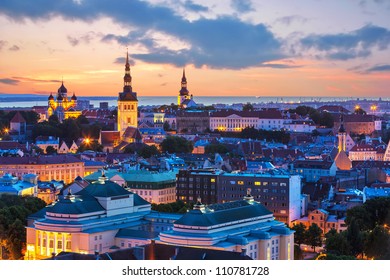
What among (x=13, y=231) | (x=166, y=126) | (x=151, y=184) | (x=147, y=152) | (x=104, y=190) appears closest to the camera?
(x=13, y=231)

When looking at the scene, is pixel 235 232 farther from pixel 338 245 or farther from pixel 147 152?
pixel 147 152

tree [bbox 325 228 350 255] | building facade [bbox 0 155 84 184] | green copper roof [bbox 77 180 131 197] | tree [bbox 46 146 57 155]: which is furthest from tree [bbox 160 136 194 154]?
tree [bbox 325 228 350 255]

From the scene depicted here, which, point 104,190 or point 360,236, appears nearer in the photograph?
point 360,236

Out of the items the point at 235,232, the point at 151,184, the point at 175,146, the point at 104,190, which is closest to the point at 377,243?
the point at 235,232

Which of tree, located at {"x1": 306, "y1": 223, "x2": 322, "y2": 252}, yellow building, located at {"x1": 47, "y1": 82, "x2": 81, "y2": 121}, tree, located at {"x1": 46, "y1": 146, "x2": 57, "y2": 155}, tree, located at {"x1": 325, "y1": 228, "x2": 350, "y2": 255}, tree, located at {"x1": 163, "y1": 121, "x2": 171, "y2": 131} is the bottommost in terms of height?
tree, located at {"x1": 306, "y1": 223, "x2": 322, "y2": 252}

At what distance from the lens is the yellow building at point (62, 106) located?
4097 centimetres

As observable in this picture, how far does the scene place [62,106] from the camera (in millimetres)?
41469

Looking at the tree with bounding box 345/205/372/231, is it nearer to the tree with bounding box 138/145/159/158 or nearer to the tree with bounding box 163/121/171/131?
the tree with bounding box 138/145/159/158

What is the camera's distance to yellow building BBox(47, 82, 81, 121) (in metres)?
41.0

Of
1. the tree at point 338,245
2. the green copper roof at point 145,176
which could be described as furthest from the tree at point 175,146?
the tree at point 338,245

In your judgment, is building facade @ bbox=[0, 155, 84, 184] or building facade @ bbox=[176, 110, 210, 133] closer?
building facade @ bbox=[0, 155, 84, 184]

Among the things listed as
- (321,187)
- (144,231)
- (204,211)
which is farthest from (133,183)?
(204,211)
